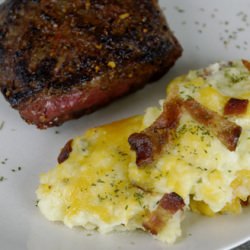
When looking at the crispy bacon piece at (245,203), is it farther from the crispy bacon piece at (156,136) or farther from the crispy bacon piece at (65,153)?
the crispy bacon piece at (65,153)

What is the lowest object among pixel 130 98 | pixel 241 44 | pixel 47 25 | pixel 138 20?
pixel 241 44

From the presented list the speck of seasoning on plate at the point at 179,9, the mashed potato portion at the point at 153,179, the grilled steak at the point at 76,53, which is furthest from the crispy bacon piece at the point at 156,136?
the speck of seasoning on plate at the point at 179,9

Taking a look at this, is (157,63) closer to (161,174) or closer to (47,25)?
(47,25)

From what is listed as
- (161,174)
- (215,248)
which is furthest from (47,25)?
(215,248)

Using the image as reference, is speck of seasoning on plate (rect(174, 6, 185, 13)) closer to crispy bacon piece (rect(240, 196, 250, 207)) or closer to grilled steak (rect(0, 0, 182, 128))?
grilled steak (rect(0, 0, 182, 128))

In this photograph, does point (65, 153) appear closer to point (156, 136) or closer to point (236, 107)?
point (156, 136)

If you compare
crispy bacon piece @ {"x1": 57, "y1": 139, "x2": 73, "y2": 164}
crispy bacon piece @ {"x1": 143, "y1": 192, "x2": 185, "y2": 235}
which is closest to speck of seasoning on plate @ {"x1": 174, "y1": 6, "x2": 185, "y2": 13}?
crispy bacon piece @ {"x1": 57, "y1": 139, "x2": 73, "y2": 164}
